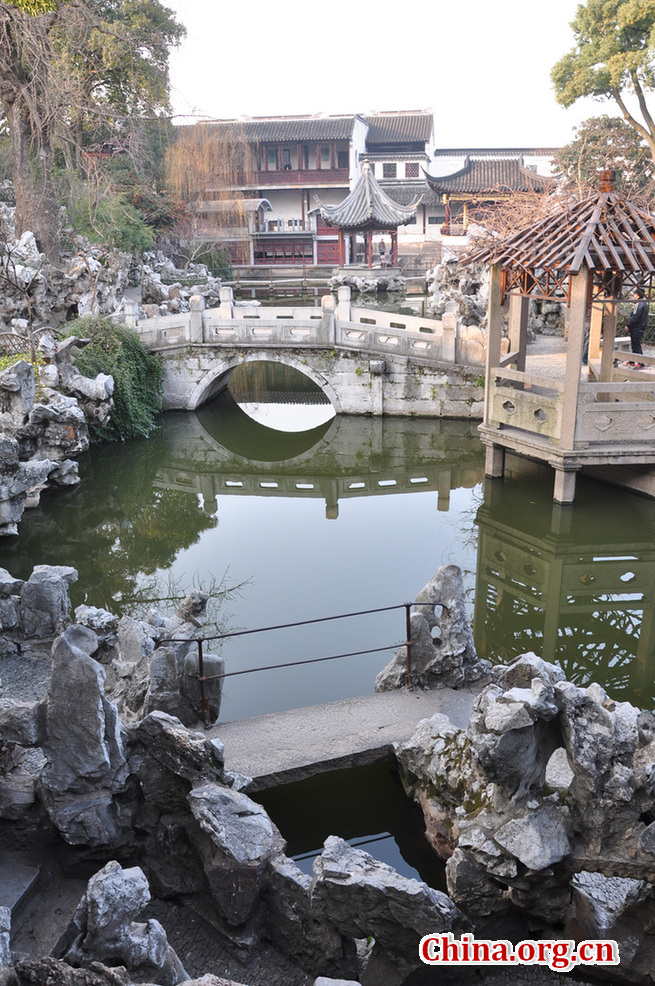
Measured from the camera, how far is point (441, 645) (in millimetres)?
6625

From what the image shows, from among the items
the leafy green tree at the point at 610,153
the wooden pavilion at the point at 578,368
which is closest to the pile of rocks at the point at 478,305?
the leafy green tree at the point at 610,153

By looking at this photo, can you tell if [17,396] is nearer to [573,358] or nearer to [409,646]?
[573,358]

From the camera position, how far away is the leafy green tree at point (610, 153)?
888 inches

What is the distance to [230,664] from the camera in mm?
8453

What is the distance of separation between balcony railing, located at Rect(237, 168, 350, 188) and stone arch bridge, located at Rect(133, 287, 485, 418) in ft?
78.0

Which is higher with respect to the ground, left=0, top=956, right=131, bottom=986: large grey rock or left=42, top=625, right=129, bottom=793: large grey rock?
left=42, top=625, right=129, bottom=793: large grey rock

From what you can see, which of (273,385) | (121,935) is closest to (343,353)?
(273,385)

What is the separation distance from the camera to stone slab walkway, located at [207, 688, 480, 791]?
5.64m

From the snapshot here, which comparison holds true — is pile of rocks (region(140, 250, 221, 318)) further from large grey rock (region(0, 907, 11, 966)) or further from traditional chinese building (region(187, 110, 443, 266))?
large grey rock (region(0, 907, 11, 966))

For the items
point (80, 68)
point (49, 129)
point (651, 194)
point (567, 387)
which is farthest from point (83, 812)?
point (651, 194)

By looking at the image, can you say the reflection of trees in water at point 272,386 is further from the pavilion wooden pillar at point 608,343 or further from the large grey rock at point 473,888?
the large grey rock at point 473,888

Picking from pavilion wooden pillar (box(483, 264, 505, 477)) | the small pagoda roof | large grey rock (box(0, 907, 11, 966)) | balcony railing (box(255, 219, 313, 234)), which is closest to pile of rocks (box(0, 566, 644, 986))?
large grey rock (box(0, 907, 11, 966))

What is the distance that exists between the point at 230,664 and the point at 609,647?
406cm

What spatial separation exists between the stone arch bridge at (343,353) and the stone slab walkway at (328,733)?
34.2 ft
